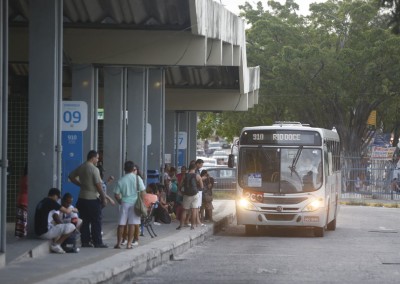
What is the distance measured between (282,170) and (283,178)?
22 cm

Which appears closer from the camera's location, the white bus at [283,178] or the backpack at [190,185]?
the backpack at [190,185]

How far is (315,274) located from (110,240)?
6163 mm

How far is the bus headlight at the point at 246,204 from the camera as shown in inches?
1027

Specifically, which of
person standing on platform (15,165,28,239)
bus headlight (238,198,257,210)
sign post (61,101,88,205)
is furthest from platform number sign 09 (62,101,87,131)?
bus headlight (238,198,257,210)

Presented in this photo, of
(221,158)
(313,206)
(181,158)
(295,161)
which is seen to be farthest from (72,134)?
(221,158)

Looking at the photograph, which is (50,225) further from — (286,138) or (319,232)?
(319,232)

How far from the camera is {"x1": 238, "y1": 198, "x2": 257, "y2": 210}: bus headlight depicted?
85.6ft

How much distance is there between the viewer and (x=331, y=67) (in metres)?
57.6

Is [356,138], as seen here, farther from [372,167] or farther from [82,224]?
[82,224]

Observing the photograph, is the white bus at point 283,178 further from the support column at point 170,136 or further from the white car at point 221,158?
the white car at point 221,158

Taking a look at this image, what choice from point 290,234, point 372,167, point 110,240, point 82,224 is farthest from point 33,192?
point 372,167

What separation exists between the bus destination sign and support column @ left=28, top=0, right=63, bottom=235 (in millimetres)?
8220

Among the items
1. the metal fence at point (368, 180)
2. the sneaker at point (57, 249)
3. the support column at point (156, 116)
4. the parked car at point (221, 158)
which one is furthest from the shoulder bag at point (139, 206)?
the parked car at point (221, 158)

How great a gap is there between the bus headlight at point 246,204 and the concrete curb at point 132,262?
7.07 ft
